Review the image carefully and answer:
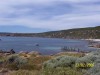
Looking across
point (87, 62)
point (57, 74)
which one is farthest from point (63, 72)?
point (87, 62)

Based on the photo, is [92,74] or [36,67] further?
[36,67]

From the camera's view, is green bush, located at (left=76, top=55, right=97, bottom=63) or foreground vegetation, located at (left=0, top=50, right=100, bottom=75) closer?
foreground vegetation, located at (left=0, top=50, right=100, bottom=75)

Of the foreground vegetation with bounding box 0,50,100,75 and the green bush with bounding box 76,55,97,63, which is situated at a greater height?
the green bush with bounding box 76,55,97,63

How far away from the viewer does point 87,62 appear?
1819 centimetres

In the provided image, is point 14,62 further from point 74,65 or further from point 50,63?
point 74,65

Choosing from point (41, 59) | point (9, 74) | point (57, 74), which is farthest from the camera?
point (41, 59)

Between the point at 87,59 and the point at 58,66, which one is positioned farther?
the point at 58,66

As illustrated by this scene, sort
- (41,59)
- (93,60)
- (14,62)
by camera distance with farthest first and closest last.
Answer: (41,59)
(14,62)
(93,60)

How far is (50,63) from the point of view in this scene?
65.5ft

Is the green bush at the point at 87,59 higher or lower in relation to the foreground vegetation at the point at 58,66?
higher

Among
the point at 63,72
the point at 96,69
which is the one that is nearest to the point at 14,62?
the point at 63,72

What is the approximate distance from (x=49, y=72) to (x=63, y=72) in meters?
0.78

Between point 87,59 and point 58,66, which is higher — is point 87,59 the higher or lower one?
the higher one

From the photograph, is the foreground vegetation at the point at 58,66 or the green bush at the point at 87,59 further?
the green bush at the point at 87,59
